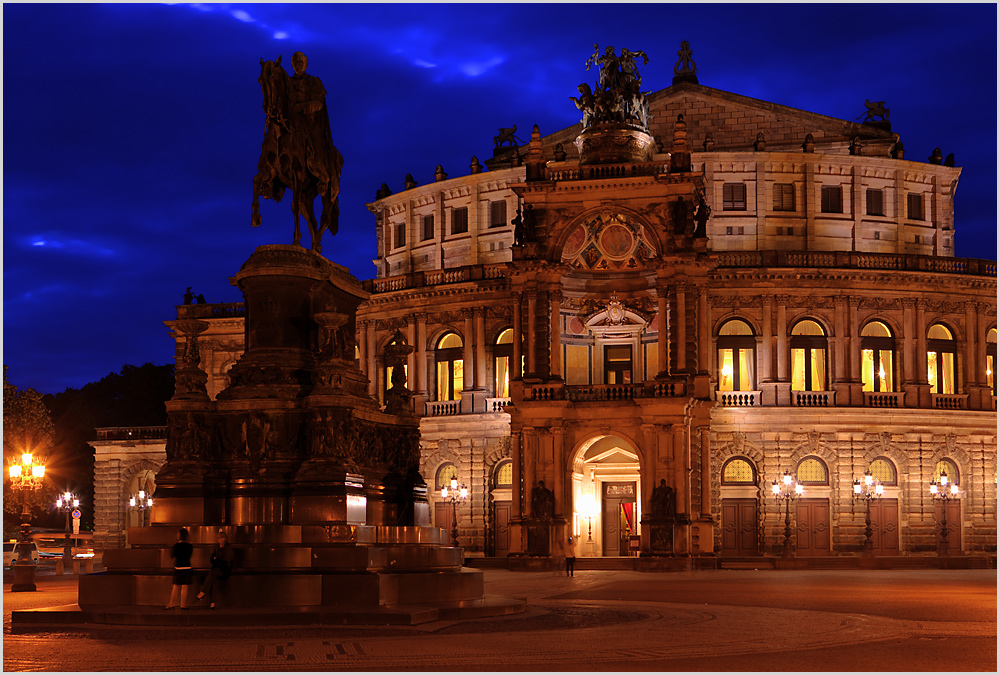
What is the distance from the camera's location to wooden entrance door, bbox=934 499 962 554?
208 ft

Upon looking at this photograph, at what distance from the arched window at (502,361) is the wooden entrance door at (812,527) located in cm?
1533

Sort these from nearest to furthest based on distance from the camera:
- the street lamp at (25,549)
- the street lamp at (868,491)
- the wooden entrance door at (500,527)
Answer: the street lamp at (25,549) → the street lamp at (868,491) → the wooden entrance door at (500,527)

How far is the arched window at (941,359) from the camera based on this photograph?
65438 mm

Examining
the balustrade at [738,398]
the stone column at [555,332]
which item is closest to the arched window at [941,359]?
the balustrade at [738,398]

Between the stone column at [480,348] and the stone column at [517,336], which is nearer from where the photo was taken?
the stone column at [517,336]

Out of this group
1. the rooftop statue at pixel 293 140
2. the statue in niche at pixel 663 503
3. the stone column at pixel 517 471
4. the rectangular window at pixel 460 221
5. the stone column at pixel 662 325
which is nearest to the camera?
the rooftop statue at pixel 293 140

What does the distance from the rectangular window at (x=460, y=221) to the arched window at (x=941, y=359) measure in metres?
25.1

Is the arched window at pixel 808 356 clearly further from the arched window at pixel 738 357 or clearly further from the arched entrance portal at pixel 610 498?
the arched entrance portal at pixel 610 498

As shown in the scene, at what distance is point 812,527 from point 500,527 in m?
14.9

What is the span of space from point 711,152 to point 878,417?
15.9 metres

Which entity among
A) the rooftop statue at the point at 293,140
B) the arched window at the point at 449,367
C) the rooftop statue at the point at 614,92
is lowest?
the arched window at the point at 449,367

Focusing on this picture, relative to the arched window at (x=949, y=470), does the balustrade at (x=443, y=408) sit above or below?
above

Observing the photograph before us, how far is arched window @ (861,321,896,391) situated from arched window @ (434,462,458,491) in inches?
826

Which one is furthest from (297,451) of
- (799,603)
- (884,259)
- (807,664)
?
(884,259)
